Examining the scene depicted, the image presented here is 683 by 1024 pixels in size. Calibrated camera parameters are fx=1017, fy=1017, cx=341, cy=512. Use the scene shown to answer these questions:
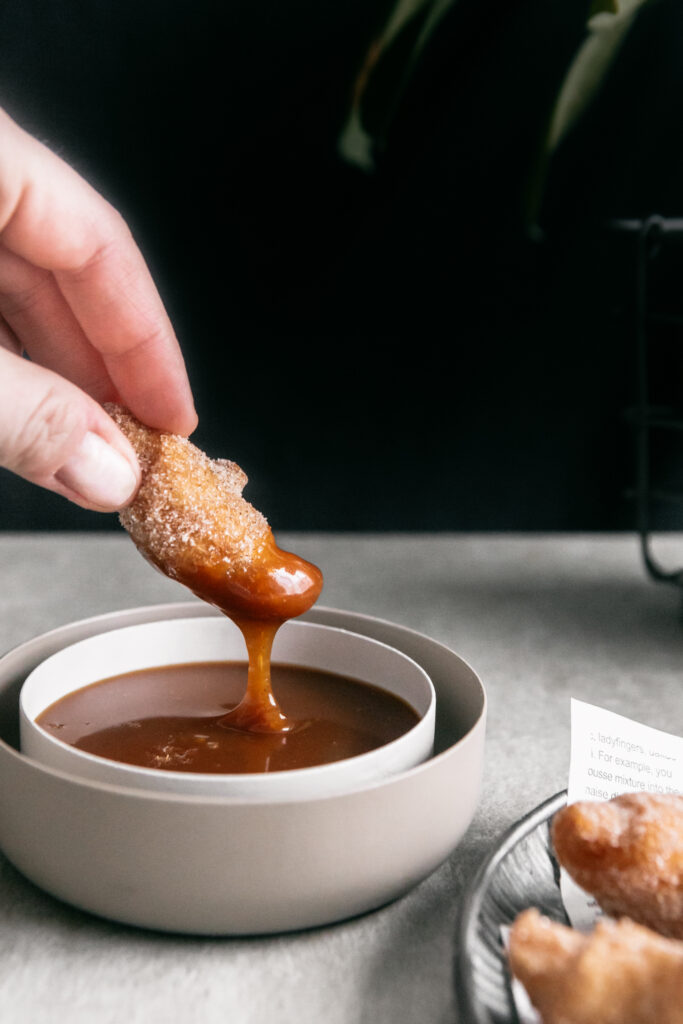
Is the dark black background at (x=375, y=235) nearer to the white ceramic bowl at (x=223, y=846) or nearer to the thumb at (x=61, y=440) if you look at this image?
the thumb at (x=61, y=440)

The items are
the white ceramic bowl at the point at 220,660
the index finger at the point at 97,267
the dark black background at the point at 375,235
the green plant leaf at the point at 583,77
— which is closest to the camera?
the white ceramic bowl at the point at 220,660

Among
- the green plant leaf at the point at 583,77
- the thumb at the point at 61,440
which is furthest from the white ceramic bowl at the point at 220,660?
the green plant leaf at the point at 583,77

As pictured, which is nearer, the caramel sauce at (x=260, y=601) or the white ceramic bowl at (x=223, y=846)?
the white ceramic bowl at (x=223, y=846)

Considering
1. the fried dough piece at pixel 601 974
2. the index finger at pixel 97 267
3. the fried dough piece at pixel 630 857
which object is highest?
the index finger at pixel 97 267

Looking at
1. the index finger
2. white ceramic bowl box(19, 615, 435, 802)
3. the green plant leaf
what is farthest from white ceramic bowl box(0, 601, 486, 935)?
the green plant leaf

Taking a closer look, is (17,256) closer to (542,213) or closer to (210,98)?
(210,98)
